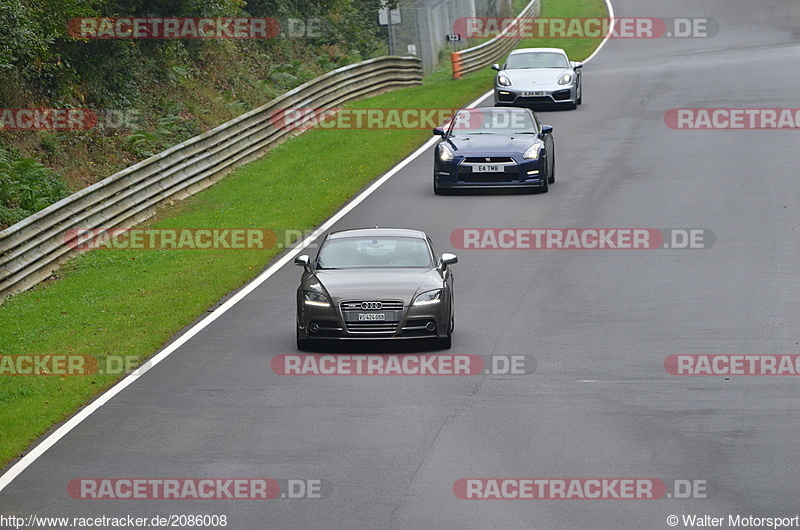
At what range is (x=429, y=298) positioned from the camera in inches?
637

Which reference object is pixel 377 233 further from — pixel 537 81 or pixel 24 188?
pixel 537 81

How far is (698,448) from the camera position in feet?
40.2

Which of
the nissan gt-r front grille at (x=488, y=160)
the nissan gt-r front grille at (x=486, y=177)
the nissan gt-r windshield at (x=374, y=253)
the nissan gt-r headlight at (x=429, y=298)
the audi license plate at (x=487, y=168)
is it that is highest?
the nissan gt-r windshield at (x=374, y=253)

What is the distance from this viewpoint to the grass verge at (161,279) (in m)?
15.5

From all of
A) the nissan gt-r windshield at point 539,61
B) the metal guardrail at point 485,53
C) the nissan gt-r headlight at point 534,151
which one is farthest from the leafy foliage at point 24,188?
the metal guardrail at point 485,53

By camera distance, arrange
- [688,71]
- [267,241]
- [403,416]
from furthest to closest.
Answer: [688,71] < [267,241] < [403,416]

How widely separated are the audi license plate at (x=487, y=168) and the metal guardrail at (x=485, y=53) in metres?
19.1

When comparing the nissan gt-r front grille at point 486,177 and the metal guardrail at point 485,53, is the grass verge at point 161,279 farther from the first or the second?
the metal guardrail at point 485,53

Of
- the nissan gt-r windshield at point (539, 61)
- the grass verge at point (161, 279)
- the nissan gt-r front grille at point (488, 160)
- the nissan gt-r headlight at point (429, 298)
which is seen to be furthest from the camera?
the nissan gt-r windshield at point (539, 61)

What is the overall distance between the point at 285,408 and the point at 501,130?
48.4 ft

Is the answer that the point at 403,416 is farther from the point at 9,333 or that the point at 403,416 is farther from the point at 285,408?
the point at 9,333

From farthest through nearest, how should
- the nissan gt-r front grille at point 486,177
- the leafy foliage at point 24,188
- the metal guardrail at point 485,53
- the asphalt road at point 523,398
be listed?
1. the metal guardrail at point 485,53
2. the nissan gt-r front grille at point 486,177
3. the leafy foliage at point 24,188
4. the asphalt road at point 523,398

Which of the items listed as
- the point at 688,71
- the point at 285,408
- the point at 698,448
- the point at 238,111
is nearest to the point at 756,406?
the point at 698,448

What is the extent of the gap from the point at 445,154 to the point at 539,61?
11.7 metres
